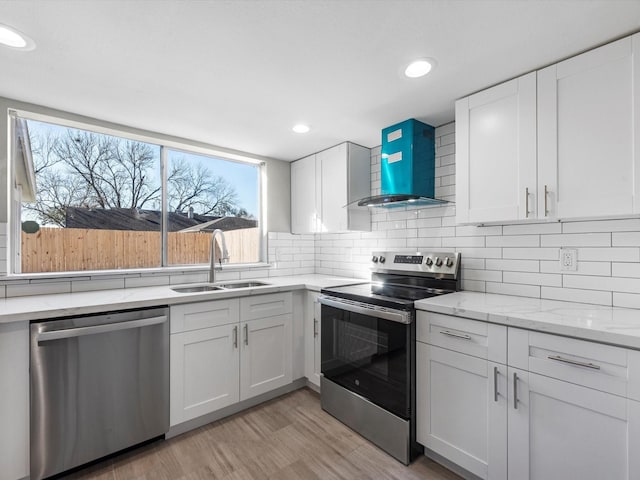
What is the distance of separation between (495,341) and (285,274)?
2298mm

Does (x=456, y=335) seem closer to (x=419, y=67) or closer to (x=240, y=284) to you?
(x=419, y=67)

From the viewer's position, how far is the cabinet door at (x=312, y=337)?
8.58 feet

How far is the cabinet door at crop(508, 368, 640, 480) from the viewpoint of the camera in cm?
120

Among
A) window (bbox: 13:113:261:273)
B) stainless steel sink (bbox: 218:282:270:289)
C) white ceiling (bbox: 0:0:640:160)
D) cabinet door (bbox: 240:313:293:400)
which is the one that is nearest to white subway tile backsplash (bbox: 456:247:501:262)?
white ceiling (bbox: 0:0:640:160)

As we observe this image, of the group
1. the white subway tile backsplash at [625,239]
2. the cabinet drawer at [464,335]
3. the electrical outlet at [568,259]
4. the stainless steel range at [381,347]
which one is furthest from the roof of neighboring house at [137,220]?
the white subway tile backsplash at [625,239]

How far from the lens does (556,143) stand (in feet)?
5.29

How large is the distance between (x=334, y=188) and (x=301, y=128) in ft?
2.17

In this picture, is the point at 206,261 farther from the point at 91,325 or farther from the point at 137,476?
the point at 137,476

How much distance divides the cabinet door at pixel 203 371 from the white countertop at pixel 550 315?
1400 millimetres

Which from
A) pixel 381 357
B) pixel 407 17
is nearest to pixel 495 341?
pixel 381 357

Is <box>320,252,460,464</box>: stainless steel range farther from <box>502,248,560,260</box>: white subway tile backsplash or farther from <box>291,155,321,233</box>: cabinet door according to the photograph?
<box>291,155,321,233</box>: cabinet door

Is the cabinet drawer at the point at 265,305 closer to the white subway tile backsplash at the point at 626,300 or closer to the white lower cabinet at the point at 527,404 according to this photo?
the white lower cabinet at the point at 527,404

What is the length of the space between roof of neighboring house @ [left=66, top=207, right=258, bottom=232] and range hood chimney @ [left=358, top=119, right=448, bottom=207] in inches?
59.0

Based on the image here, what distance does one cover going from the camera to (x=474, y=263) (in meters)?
2.24
